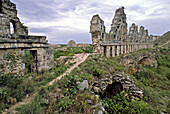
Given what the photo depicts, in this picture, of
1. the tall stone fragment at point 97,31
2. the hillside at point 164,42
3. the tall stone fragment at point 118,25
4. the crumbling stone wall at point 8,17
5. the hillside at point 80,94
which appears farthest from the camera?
the hillside at point 164,42

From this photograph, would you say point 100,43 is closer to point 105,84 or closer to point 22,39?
point 105,84

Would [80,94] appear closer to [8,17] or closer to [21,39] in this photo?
[21,39]

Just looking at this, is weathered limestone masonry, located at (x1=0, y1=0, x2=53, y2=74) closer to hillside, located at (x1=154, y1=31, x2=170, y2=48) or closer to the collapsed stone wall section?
the collapsed stone wall section

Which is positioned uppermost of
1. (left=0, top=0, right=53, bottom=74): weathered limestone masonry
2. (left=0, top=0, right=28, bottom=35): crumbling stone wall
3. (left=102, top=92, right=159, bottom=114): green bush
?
(left=0, top=0, right=28, bottom=35): crumbling stone wall

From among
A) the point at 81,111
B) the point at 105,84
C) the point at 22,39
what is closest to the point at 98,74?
the point at 105,84

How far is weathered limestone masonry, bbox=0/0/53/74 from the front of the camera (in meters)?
5.60

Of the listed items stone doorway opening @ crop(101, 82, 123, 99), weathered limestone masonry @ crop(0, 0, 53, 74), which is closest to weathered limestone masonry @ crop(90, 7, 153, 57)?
stone doorway opening @ crop(101, 82, 123, 99)

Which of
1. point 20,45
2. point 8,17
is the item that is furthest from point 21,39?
point 8,17

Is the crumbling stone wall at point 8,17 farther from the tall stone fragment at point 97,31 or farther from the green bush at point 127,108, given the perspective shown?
the green bush at point 127,108

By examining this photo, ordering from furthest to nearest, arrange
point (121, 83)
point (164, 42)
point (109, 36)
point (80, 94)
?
point (164, 42), point (109, 36), point (121, 83), point (80, 94)

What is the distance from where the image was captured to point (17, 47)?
6098mm

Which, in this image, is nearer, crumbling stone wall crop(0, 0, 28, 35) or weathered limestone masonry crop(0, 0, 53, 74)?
weathered limestone masonry crop(0, 0, 53, 74)

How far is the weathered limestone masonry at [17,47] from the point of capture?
220 inches

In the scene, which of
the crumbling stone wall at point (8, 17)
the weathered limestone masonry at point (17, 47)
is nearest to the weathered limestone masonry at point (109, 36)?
the weathered limestone masonry at point (17, 47)
